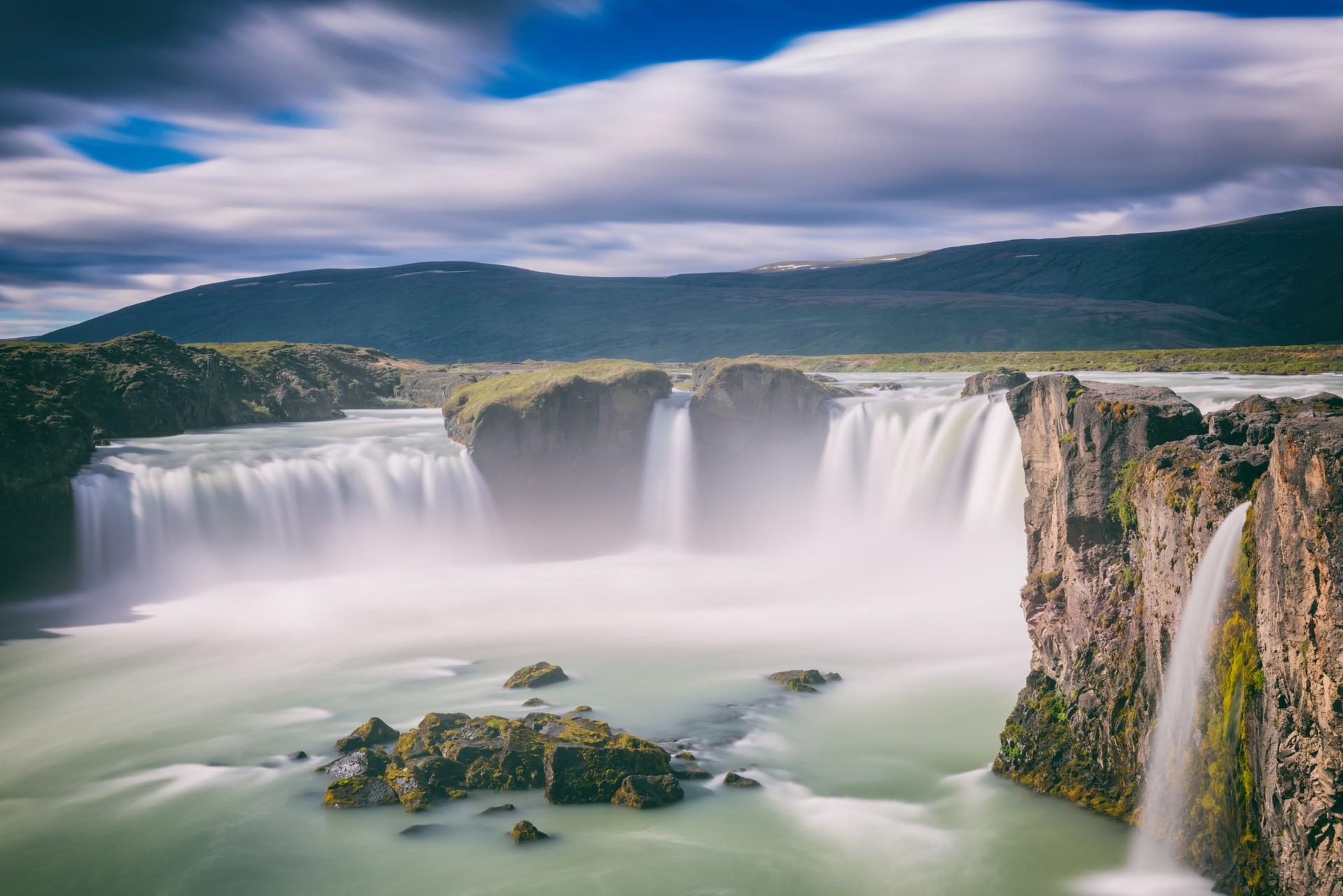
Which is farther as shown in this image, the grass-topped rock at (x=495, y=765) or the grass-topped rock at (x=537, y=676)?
the grass-topped rock at (x=537, y=676)

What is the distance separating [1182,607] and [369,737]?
1231 centimetres

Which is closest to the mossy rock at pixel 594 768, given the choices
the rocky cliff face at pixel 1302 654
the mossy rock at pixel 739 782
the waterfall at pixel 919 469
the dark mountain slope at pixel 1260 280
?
the mossy rock at pixel 739 782

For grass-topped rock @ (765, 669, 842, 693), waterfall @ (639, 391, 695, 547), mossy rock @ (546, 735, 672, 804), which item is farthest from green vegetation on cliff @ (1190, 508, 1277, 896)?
waterfall @ (639, 391, 695, 547)

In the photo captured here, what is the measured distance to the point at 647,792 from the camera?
14.1 metres

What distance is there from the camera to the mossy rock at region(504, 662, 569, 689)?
1959 cm

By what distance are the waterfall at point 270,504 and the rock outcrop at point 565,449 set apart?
1215mm

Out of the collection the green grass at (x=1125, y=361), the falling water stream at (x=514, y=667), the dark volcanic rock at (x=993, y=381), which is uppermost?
the green grass at (x=1125, y=361)

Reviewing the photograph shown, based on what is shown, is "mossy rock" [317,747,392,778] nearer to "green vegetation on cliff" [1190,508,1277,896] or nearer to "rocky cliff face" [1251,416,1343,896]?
"green vegetation on cliff" [1190,508,1277,896]

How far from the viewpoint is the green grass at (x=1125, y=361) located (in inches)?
2075

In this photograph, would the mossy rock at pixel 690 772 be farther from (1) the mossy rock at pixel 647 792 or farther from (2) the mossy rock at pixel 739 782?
(1) the mossy rock at pixel 647 792

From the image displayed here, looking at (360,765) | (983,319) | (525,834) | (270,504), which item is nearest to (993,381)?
(270,504)

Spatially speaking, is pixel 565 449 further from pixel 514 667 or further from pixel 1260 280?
pixel 1260 280

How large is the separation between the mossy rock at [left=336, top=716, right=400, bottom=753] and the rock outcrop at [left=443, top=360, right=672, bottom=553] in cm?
2011

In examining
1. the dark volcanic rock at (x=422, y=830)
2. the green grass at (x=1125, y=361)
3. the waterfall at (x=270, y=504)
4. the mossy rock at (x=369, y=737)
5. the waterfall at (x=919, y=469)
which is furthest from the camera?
the green grass at (x=1125, y=361)
